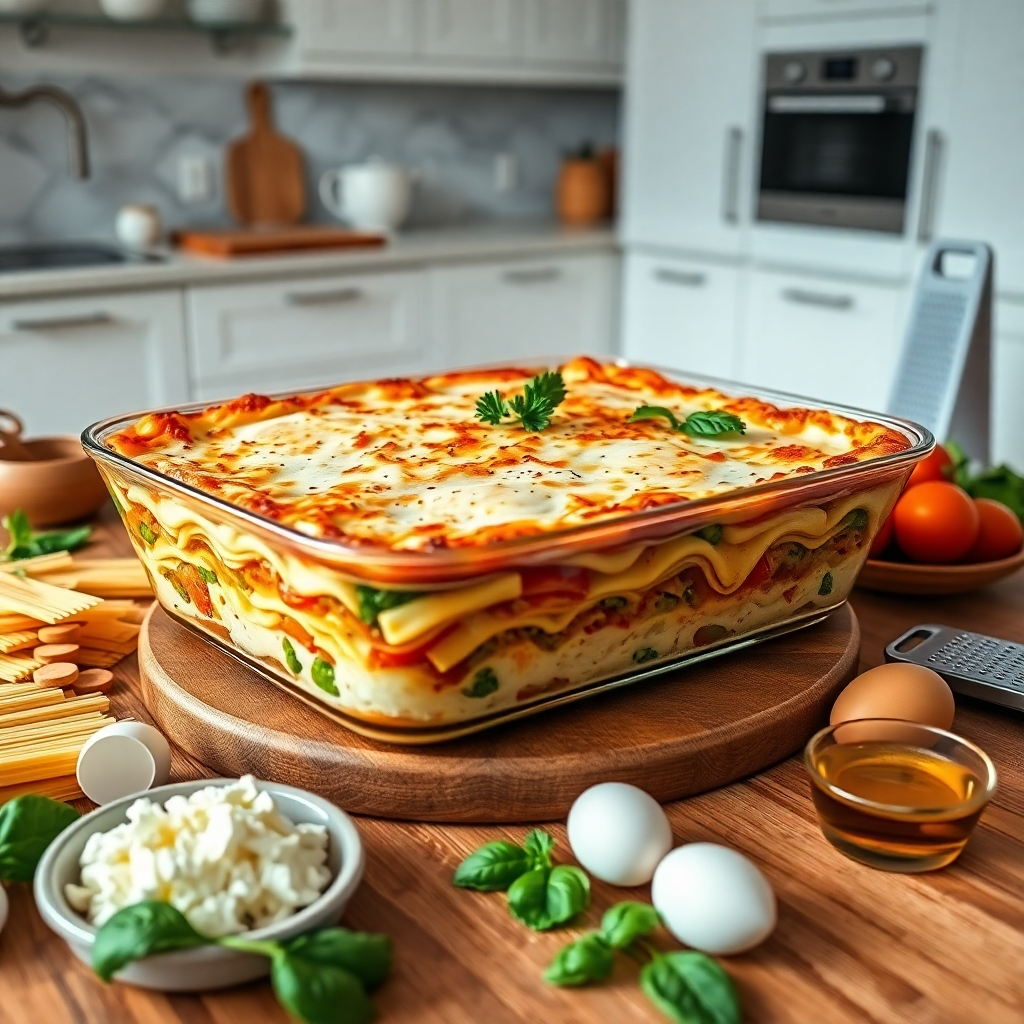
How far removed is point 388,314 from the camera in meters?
3.34

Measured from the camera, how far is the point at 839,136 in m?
3.17

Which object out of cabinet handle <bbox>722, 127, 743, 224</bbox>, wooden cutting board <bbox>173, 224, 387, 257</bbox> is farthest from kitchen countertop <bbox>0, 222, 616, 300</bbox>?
cabinet handle <bbox>722, 127, 743, 224</bbox>

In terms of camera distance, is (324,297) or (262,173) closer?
(324,297)

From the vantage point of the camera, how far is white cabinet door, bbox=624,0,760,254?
11.0 feet

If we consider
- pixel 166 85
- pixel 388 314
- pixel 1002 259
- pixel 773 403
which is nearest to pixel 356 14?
pixel 166 85

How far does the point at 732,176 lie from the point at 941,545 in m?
2.42

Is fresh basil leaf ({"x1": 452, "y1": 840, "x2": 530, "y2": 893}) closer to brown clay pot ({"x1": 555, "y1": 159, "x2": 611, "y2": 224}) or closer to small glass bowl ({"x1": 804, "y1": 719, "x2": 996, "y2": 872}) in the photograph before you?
small glass bowl ({"x1": 804, "y1": 719, "x2": 996, "y2": 872})

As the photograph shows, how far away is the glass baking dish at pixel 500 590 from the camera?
0.78 m

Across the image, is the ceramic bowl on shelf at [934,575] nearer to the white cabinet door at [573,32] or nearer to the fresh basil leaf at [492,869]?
the fresh basil leaf at [492,869]

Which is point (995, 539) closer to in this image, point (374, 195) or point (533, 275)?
point (533, 275)

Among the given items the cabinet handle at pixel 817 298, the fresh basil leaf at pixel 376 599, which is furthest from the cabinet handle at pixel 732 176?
the fresh basil leaf at pixel 376 599

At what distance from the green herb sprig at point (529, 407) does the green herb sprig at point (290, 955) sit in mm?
587

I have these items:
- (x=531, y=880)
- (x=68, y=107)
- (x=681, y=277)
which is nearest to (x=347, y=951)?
(x=531, y=880)

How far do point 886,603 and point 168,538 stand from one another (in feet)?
2.35
